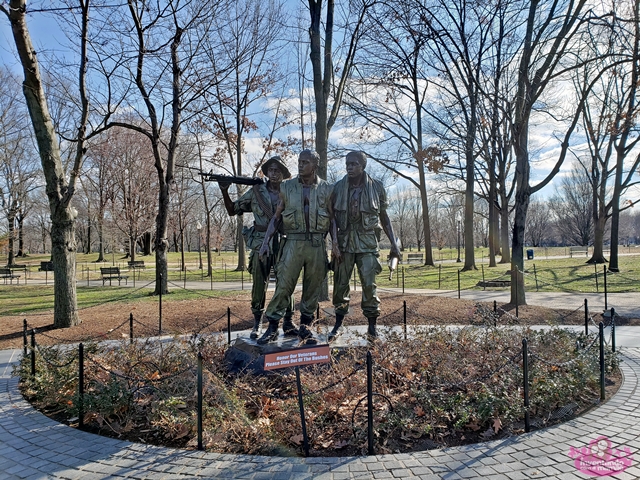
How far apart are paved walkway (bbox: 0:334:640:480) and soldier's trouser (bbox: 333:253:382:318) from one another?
2.63 meters

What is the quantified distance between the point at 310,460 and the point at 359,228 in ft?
10.6

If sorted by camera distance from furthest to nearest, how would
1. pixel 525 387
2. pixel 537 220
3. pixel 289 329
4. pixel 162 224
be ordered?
pixel 537 220, pixel 162 224, pixel 289 329, pixel 525 387

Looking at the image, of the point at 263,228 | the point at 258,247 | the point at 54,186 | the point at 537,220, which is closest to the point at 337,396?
the point at 258,247

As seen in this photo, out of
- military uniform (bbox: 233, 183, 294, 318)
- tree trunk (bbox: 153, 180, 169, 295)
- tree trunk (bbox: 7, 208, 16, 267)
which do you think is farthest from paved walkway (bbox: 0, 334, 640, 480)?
tree trunk (bbox: 7, 208, 16, 267)

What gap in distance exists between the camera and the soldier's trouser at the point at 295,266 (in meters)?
5.74

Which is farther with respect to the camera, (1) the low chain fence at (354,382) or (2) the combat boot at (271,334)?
(2) the combat boot at (271,334)

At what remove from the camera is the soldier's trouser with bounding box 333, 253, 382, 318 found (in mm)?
6078

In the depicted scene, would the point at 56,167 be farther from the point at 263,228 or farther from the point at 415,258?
the point at 415,258

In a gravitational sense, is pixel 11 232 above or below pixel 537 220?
below

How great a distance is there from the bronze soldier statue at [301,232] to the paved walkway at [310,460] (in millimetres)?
2128

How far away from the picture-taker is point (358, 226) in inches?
240

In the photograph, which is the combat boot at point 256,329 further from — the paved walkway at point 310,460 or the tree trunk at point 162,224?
the tree trunk at point 162,224

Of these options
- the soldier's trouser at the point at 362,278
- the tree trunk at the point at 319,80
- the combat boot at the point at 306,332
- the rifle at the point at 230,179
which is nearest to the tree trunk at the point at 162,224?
the tree trunk at the point at 319,80

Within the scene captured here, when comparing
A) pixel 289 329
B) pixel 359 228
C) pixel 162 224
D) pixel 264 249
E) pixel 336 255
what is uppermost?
pixel 162 224
